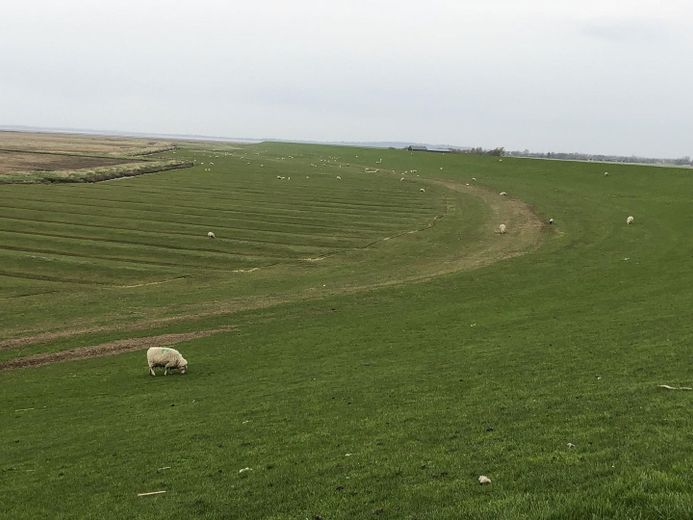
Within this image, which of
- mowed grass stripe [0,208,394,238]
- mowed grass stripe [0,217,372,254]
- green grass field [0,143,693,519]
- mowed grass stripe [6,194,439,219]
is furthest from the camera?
mowed grass stripe [6,194,439,219]

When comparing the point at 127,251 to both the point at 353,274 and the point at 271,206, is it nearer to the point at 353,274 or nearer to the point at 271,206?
the point at 353,274

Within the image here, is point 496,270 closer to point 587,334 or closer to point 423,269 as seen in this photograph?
point 423,269

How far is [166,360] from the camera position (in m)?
23.9

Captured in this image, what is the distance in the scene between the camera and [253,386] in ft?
68.2

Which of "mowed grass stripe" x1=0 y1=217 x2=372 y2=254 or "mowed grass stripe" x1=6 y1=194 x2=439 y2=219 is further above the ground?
"mowed grass stripe" x1=6 y1=194 x2=439 y2=219

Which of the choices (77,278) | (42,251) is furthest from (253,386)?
(42,251)

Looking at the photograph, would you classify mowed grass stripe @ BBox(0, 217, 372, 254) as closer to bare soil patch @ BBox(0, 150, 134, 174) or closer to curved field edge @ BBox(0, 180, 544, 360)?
curved field edge @ BBox(0, 180, 544, 360)

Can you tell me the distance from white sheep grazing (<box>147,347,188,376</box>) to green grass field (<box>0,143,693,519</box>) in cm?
54

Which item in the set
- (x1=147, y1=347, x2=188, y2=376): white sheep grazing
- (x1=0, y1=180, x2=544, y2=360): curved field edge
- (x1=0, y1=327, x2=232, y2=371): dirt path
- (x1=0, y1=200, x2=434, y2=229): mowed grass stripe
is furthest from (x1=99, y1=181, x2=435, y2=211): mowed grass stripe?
(x1=147, y1=347, x2=188, y2=376): white sheep grazing

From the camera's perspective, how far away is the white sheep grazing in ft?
78.2

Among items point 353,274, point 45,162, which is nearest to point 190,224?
point 353,274

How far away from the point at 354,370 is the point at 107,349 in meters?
14.3

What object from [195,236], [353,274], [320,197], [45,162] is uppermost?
[45,162]

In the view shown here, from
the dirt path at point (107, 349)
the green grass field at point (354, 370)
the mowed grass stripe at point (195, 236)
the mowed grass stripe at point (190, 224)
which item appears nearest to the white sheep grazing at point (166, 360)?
the green grass field at point (354, 370)
